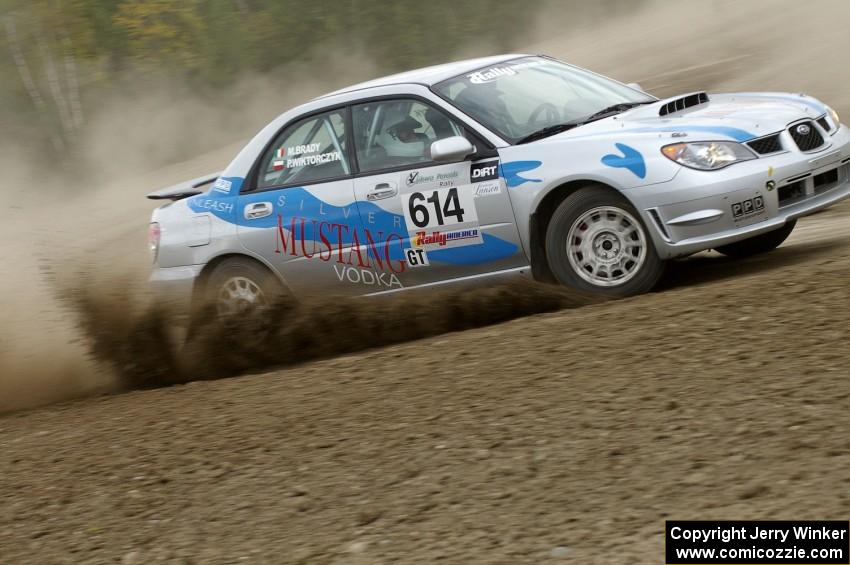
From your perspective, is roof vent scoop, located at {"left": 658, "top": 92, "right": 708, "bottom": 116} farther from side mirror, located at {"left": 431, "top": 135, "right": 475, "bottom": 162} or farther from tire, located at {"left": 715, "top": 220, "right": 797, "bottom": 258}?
side mirror, located at {"left": 431, "top": 135, "right": 475, "bottom": 162}

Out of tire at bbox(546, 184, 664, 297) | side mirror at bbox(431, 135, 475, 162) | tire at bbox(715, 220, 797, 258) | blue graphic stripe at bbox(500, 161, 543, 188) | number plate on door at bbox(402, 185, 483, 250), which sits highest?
side mirror at bbox(431, 135, 475, 162)

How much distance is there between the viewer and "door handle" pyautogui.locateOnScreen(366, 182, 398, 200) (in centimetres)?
753

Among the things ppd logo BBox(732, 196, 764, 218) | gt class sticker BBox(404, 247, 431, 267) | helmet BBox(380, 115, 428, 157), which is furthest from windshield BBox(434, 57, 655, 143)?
ppd logo BBox(732, 196, 764, 218)

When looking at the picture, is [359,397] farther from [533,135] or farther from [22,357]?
[22,357]

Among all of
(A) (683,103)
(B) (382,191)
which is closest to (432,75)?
(B) (382,191)

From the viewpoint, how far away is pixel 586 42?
77.3 ft

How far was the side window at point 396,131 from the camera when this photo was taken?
753 cm

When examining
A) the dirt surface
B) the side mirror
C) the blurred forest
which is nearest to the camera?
the dirt surface

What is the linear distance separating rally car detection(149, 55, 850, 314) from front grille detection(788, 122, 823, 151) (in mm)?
12

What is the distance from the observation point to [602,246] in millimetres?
6988

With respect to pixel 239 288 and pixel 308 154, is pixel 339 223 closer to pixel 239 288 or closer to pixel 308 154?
pixel 308 154

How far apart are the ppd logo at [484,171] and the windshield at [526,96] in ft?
0.67

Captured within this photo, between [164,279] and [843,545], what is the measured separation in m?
5.81

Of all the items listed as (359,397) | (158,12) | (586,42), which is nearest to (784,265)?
(359,397)
